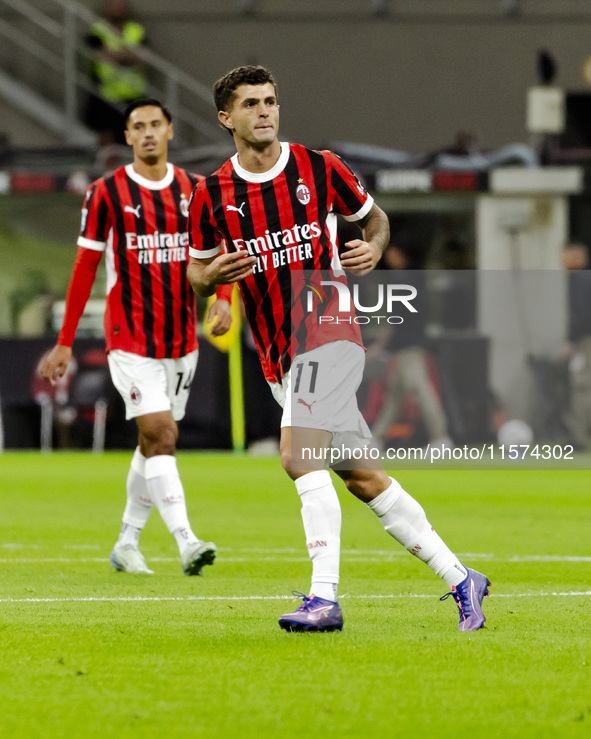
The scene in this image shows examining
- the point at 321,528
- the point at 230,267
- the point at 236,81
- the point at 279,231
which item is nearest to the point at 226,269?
the point at 230,267

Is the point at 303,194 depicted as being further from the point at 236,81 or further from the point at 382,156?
the point at 382,156

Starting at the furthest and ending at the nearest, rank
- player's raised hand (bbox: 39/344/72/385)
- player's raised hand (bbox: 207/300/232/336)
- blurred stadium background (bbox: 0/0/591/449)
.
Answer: blurred stadium background (bbox: 0/0/591/449) < player's raised hand (bbox: 39/344/72/385) < player's raised hand (bbox: 207/300/232/336)

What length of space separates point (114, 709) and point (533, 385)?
42.9 feet

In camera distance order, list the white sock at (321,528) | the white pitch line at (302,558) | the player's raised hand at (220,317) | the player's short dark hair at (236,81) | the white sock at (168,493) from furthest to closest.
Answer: the white pitch line at (302,558) < the white sock at (168,493) < the player's raised hand at (220,317) < the player's short dark hair at (236,81) < the white sock at (321,528)

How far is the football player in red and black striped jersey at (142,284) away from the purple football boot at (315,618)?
235 centimetres

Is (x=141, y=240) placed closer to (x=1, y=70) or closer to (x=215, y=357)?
(x=215, y=357)

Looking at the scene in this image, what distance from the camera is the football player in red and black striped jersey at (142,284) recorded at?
271 inches

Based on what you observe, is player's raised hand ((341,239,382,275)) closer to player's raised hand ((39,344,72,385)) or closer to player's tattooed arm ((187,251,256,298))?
player's tattooed arm ((187,251,256,298))

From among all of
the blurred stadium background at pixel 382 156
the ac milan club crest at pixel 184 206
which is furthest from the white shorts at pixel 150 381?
the blurred stadium background at pixel 382 156

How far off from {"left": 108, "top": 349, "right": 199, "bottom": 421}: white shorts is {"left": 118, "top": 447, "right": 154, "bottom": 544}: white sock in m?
0.26

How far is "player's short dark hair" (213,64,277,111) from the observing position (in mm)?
4887

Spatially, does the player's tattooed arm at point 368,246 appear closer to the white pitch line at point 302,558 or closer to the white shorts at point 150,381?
the white shorts at point 150,381

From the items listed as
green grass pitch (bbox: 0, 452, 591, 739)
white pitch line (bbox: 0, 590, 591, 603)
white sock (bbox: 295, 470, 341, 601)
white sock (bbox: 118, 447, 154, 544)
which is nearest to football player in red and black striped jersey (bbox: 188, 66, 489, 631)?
white sock (bbox: 295, 470, 341, 601)

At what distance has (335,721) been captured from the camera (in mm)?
3250
